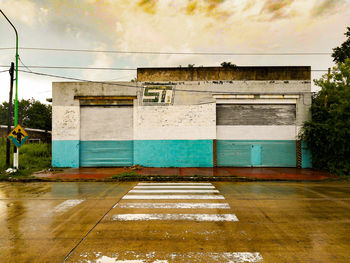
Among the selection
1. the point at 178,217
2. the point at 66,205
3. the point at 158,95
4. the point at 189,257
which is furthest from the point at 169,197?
the point at 158,95

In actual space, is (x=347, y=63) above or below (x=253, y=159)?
above

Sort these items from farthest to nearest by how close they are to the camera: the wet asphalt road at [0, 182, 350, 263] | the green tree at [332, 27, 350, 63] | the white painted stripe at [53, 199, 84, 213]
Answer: the green tree at [332, 27, 350, 63]
the white painted stripe at [53, 199, 84, 213]
the wet asphalt road at [0, 182, 350, 263]

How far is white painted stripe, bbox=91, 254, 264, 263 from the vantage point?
3254 mm

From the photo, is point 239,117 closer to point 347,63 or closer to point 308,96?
point 308,96

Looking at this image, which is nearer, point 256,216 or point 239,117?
point 256,216

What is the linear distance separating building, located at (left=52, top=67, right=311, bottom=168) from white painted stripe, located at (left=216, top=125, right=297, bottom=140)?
62mm

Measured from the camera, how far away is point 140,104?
548 inches

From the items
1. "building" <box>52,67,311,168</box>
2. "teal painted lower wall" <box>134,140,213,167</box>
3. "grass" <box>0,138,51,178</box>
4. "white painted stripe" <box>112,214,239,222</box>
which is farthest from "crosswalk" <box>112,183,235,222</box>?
"grass" <box>0,138,51,178</box>

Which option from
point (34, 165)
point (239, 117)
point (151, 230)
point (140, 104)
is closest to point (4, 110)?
point (34, 165)

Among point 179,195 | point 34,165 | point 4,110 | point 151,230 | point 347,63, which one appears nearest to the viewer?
point 151,230

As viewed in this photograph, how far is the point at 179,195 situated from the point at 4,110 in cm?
7383

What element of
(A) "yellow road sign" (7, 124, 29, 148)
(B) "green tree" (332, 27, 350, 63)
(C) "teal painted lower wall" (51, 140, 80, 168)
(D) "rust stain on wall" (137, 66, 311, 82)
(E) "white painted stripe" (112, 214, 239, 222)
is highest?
(B) "green tree" (332, 27, 350, 63)

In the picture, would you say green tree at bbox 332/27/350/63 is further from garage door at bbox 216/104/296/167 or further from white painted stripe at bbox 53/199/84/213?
white painted stripe at bbox 53/199/84/213

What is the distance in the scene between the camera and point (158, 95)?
13.9 metres
